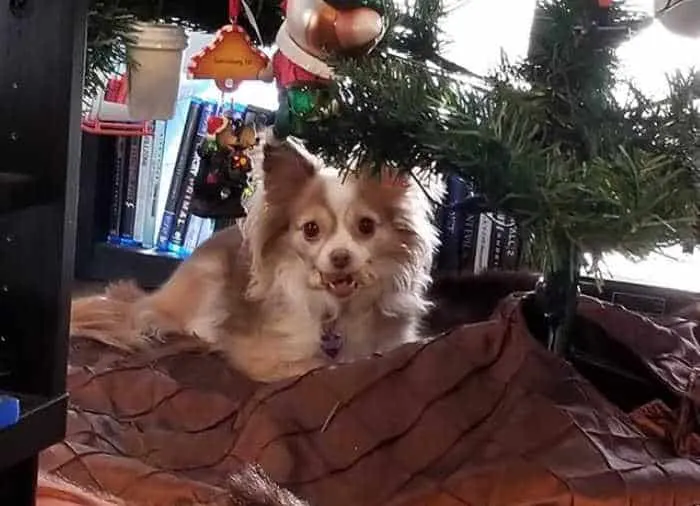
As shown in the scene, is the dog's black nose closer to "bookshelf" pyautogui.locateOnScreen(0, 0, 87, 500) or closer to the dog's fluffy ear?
the dog's fluffy ear

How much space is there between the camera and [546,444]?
1.10 m

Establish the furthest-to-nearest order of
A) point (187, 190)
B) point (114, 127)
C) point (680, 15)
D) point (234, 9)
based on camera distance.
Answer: point (187, 190) < point (114, 127) < point (234, 9) < point (680, 15)

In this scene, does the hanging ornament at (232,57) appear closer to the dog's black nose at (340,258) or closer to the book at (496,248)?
the dog's black nose at (340,258)

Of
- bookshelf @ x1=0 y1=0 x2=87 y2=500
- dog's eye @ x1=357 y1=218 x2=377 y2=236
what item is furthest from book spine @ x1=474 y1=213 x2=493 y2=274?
bookshelf @ x1=0 y1=0 x2=87 y2=500

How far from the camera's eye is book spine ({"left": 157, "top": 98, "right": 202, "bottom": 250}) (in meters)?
2.07

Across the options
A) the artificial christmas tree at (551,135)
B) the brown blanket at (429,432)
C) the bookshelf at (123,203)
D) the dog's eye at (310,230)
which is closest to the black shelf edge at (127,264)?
the bookshelf at (123,203)

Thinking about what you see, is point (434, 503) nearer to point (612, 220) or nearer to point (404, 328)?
point (612, 220)

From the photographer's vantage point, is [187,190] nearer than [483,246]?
No

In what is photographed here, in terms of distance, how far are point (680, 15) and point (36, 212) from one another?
684 mm

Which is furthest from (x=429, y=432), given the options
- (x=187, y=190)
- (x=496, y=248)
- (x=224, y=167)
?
(x=187, y=190)

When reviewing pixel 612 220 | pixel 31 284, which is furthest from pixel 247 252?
pixel 31 284

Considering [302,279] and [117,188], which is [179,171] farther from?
[302,279]

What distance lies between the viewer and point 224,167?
157 centimetres

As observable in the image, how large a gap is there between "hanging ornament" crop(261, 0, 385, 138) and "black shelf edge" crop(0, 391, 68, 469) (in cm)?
54
